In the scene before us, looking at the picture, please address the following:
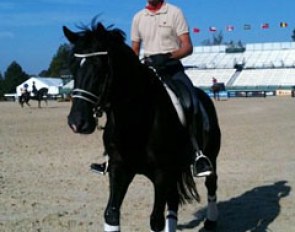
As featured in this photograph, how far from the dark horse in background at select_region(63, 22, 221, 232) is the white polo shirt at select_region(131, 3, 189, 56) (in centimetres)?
62

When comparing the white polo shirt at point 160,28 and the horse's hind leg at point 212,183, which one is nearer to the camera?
the white polo shirt at point 160,28

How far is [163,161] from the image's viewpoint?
5352 mm

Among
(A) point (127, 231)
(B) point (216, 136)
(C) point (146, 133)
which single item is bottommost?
(A) point (127, 231)

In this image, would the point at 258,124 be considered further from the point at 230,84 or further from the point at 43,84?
the point at 43,84

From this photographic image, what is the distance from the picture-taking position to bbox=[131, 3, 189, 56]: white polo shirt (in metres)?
6.01

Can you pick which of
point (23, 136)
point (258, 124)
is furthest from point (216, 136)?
A: point (258, 124)

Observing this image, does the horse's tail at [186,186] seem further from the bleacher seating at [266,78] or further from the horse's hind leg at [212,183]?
the bleacher seating at [266,78]

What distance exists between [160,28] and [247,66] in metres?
114

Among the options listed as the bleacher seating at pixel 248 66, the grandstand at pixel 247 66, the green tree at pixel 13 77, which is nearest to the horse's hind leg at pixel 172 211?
the grandstand at pixel 247 66

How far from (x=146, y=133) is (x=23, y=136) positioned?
1608 cm

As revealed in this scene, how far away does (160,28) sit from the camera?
19.7ft

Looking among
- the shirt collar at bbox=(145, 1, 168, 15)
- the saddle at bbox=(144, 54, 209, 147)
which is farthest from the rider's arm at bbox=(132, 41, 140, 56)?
the shirt collar at bbox=(145, 1, 168, 15)

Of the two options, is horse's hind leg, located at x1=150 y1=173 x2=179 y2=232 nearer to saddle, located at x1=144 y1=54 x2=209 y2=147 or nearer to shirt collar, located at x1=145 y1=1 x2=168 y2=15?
saddle, located at x1=144 y1=54 x2=209 y2=147

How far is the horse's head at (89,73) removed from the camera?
→ 4.34 m
